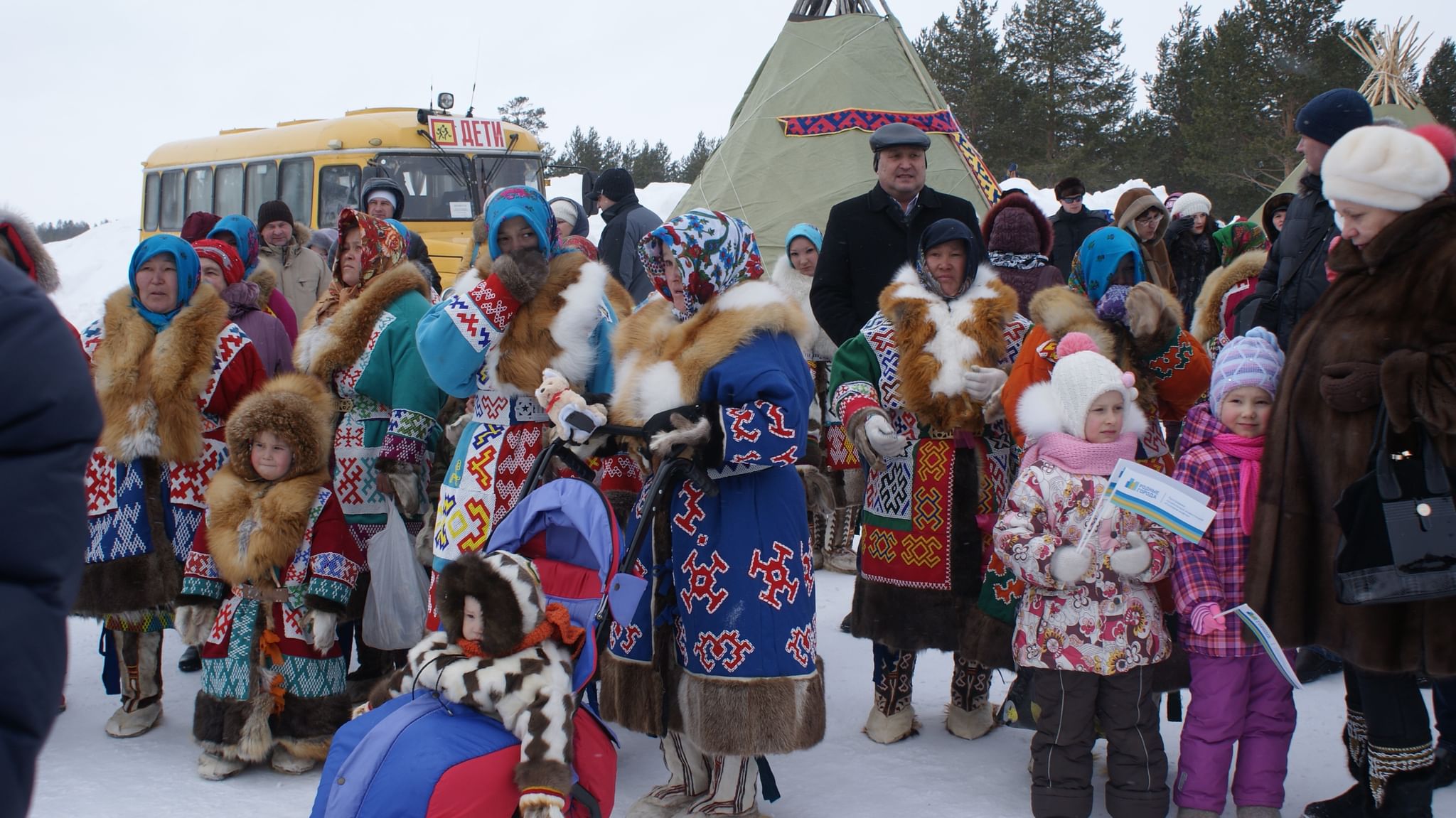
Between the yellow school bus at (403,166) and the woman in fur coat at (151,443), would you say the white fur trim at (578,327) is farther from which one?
the yellow school bus at (403,166)

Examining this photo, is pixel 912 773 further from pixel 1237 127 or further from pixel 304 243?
pixel 1237 127

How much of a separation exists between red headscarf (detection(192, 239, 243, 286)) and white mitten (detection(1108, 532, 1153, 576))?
3836 mm

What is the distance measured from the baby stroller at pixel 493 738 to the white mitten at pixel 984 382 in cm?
136

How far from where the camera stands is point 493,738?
8.54ft

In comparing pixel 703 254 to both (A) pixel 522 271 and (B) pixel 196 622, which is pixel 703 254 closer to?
(A) pixel 522 271

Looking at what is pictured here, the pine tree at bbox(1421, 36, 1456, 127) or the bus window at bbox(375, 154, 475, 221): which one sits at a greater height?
the pine tree at bbox(1421, 36, 1456, 127)

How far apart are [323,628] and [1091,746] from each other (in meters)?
2.55

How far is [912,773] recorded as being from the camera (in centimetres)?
379

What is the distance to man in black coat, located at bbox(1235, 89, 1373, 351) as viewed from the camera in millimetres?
3611

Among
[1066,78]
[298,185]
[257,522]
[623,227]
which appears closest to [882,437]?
[257,522]

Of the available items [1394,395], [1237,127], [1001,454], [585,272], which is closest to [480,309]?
[585,272]

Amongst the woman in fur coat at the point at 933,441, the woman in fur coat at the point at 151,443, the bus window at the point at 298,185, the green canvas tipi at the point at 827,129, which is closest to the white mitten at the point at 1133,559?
the woman in fur coat at the point at 933,441

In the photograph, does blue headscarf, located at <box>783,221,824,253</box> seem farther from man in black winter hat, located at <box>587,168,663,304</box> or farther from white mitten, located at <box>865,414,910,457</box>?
white mitten, located at <box>865,414,910,457</box>

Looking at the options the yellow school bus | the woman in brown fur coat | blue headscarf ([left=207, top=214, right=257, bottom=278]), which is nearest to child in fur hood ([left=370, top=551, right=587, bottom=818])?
the woman in brown fur coat
